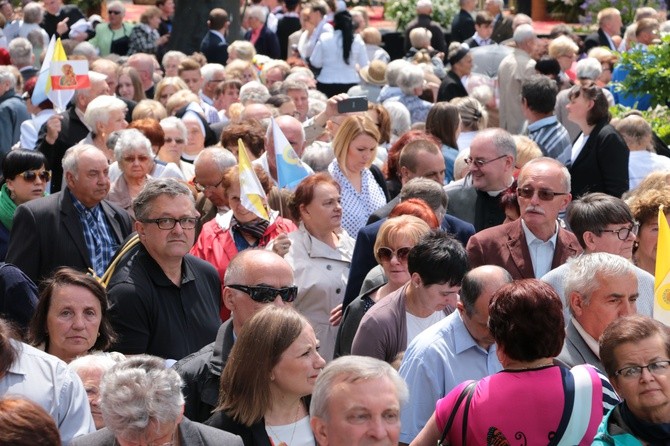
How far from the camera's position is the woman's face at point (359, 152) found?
8.65 metres

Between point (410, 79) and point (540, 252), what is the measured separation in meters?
5.81

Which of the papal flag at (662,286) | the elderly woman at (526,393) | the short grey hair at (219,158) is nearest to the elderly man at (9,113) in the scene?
the short grey hair at (219,158)

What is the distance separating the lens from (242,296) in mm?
5664

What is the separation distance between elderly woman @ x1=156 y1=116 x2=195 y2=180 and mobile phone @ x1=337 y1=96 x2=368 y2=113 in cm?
127

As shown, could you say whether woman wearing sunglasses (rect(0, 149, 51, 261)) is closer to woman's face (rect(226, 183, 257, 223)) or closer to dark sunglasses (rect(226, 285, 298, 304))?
woman's face (rect(226, 183, 257, 223))

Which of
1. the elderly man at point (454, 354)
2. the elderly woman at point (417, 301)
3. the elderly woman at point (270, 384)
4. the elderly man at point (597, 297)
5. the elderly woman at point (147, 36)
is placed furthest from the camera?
the elderly woman at point (147, 36)

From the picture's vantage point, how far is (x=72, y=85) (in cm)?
1089

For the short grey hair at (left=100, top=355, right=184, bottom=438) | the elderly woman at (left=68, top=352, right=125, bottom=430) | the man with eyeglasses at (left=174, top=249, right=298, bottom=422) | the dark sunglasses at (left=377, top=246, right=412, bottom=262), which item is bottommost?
the elderly woman at (left=68, top=352, right=125, bottom=430)

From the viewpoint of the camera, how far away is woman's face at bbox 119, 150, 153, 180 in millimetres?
8648

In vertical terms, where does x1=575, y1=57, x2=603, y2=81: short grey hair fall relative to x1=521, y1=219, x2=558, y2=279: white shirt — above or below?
below

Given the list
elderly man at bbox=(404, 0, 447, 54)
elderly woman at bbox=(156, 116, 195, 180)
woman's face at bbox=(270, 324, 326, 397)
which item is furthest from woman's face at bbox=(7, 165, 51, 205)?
elderly man at bbox=(404, 0, 447, 54)

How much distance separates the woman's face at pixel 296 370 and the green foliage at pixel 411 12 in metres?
19.2

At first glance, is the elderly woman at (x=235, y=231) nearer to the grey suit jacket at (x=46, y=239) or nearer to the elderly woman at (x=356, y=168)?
the grey suit jacket at (x=46, y=239)

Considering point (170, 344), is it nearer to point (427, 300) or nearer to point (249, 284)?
point (249, 284)
